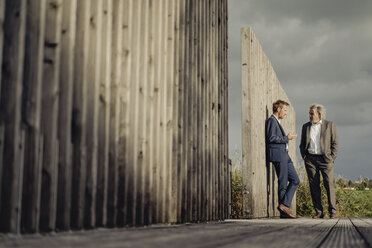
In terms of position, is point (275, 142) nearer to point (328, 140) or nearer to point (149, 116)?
point (328, 140)

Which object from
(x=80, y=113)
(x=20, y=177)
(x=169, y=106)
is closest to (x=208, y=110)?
(x=169, y=106)

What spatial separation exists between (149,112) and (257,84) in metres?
3.92

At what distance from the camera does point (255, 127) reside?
6598 millimetres

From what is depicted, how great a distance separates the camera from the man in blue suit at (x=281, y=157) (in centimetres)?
705

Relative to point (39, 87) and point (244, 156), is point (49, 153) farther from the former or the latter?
point (244, 156)

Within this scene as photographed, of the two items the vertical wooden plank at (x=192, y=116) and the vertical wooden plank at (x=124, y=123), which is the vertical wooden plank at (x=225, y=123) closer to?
the vertical wooden plank at (x=192, y=116)

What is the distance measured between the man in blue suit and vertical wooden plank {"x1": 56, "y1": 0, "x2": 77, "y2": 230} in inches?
202

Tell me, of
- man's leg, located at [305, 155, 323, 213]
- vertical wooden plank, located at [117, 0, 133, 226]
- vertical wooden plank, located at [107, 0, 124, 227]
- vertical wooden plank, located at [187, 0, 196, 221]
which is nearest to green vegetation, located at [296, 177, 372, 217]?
man's leg, located at [305, 155, 323, 213]

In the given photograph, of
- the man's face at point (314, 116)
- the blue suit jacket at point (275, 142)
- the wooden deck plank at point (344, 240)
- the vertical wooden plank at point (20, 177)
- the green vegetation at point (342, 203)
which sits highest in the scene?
the man's face at point (314, 116)

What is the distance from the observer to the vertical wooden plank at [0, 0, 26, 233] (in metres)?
1.96

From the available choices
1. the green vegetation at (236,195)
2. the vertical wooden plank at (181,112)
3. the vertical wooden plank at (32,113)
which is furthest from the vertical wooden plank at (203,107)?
the green vegetation at (236,195)

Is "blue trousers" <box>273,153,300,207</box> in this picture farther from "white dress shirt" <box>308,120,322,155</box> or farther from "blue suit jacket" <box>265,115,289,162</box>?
"white dress shirt" <box>308,120,322,155</box>

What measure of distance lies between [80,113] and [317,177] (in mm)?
6347

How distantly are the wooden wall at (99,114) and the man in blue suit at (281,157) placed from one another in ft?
10.1
